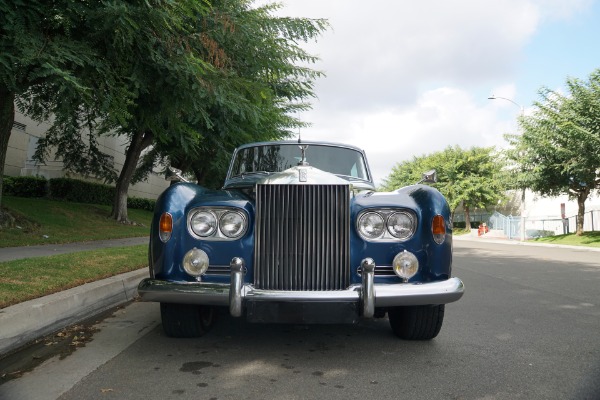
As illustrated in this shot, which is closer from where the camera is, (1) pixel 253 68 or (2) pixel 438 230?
(2) pixel 438 230

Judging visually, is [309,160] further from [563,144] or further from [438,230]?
[563,144]

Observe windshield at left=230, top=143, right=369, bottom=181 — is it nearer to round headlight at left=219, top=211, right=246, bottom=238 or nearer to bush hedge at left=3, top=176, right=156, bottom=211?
round headlight at left=219, top=211, right=246, bottom=238

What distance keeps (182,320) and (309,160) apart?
7.06 feet

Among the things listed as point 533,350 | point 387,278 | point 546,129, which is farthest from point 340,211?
point 546,129

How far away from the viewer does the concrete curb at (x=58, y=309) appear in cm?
370

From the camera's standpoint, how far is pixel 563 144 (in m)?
22.6

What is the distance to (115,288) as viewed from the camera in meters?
5.66

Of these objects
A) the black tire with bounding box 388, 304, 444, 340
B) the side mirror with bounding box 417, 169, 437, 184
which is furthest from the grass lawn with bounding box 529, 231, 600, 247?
the black tire with bounding box 388, 304, 444, 340

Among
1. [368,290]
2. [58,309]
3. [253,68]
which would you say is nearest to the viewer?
[368,290]

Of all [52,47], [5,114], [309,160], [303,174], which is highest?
[52,47]

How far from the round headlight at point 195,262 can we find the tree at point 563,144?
20.5 m

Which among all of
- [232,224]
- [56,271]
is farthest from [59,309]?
[232,224]

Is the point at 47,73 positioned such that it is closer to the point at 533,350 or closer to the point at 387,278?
the point at 387,278

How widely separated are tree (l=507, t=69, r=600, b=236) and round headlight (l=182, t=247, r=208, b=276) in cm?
2054
